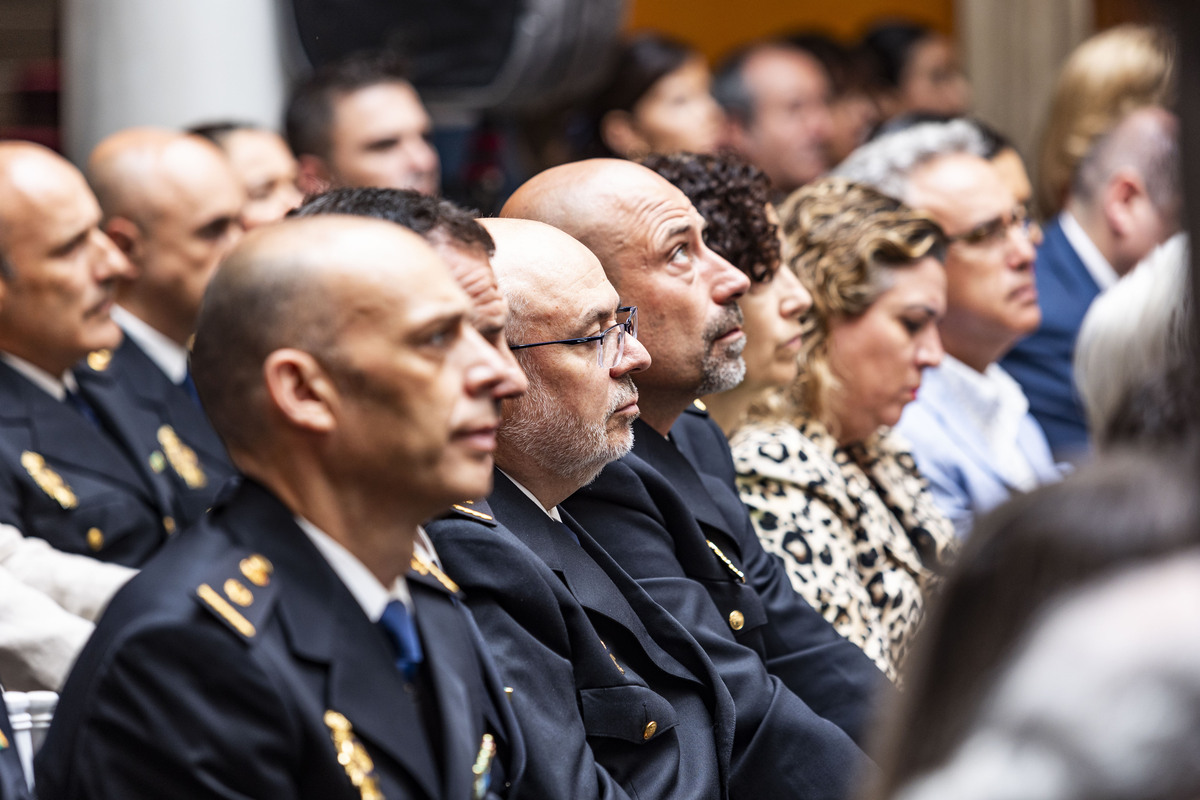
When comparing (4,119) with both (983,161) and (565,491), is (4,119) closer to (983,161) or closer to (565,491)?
(983,161)

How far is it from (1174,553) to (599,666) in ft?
3.91

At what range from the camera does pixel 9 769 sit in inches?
64.8

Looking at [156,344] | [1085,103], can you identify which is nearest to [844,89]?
[1085,103]

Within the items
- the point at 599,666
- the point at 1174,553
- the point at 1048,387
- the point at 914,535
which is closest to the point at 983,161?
the point at 1048,387

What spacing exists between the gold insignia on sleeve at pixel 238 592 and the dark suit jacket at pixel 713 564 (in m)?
0.87

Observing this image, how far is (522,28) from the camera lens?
15.2 feet

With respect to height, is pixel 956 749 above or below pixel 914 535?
above

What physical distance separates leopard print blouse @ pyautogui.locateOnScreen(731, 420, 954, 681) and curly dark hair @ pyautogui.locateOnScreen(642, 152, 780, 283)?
33 centimetres

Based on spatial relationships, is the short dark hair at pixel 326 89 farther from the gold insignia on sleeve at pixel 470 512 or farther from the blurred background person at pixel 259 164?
the gold insignia on sleeve at pixel 470 512

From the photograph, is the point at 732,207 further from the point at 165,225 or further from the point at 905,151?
the point at 165,225

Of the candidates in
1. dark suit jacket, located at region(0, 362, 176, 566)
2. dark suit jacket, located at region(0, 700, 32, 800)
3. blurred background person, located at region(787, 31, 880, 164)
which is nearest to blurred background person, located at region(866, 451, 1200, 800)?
dark suit jacket, located at region(0, 700, 32, 800)

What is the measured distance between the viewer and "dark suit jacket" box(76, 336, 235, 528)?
11.0 feet

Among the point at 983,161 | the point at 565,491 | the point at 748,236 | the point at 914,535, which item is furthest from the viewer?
the point at 983,161

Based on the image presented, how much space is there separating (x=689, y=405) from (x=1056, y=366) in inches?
71.1
